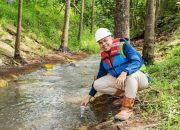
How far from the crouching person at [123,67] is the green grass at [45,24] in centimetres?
1404

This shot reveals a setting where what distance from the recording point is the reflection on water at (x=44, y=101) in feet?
24.2

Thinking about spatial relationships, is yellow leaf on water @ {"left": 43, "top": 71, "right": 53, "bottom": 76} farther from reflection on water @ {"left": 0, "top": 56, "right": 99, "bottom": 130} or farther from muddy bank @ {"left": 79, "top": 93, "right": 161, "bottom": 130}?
muddy bank @ {"left": 79, "top": 93, "right": 161, "bottom": 130}

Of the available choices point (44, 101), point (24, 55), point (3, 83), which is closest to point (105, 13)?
point (24, 55)

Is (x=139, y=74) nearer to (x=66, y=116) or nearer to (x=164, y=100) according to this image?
(x=164, y=100)

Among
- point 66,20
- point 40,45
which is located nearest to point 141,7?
point 66,20

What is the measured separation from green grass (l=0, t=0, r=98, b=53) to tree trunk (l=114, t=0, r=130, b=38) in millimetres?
10865

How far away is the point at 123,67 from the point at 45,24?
1971 centimetres

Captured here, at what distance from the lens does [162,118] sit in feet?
21.0

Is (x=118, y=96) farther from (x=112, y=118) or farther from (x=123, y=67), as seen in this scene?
(x=123, y=67)

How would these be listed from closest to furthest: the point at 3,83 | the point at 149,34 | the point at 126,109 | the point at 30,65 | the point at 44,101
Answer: the point at 126,109 → the point at 44,101 → the point at 3,83 → the point at 149,34 → the point at 30,65

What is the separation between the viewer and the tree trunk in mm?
10367

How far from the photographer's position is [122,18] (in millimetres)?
10461

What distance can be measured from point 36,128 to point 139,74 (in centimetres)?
209

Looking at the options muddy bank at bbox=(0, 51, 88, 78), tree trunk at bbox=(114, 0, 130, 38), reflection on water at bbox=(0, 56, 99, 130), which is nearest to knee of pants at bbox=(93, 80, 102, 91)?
reflection on water at bbox=(0, 56, 99, 130)
